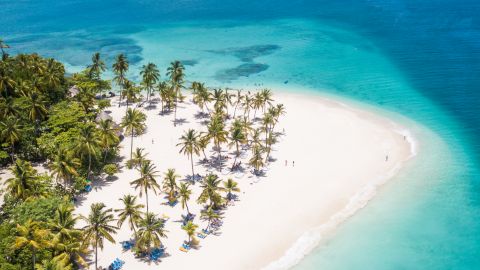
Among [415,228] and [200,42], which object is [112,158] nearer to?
[415,228]

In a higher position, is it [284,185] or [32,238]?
[32,238]

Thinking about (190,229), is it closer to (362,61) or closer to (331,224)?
(331,224)

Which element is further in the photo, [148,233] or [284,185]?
[284,185]

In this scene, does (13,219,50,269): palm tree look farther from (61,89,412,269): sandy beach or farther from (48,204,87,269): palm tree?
(61,89,412,269): sandy beach

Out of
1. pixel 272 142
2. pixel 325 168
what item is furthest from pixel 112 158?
pixel 325 168

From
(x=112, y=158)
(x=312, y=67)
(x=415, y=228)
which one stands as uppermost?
(x=312, y=67)

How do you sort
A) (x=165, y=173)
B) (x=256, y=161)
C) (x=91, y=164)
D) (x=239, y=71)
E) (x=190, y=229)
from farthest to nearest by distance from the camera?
1. (x=239, y=71)
2. (x=256, y=161)
3. (x=91, y=164)
4. (x=165, y=173)
5. (x=190, y=229)

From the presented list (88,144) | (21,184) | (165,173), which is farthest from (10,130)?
(165,173)
